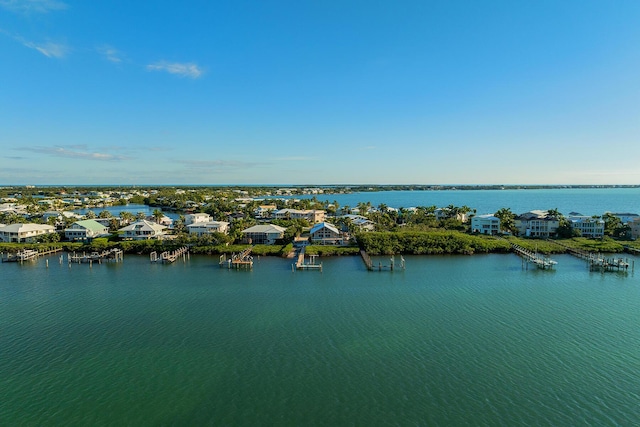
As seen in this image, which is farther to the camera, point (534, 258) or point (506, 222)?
point (506, 222)

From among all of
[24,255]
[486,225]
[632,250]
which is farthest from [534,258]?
[24,255]

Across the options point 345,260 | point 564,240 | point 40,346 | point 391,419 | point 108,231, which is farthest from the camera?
point 108,231

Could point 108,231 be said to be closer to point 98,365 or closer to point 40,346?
point 40,346

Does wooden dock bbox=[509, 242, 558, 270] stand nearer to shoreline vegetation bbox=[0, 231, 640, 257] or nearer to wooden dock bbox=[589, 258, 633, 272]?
shoreline vegetation bbox=[0, 231, 640, 257]

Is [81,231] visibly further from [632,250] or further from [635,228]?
[635,228]

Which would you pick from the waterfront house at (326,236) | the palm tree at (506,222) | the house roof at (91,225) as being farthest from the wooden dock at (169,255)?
the palm tree at (506,222)

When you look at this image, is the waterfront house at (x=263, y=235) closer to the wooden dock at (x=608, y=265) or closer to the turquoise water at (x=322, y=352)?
the turquoise water at (x=322, y=352)

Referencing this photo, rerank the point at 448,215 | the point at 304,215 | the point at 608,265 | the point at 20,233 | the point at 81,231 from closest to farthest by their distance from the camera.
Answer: the point at 608,265 → the point at 20,233 → the point at 81,231 → the point at 448,215 → the point at 304,215

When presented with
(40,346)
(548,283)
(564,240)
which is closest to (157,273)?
(40,346)
